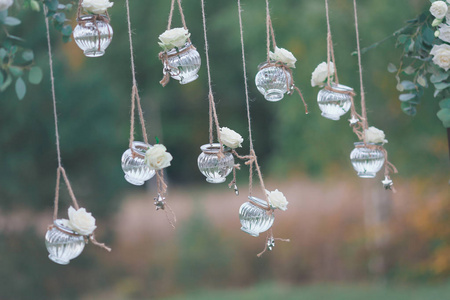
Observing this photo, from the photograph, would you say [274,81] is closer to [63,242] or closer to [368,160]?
[368,160]

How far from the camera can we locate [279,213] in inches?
234

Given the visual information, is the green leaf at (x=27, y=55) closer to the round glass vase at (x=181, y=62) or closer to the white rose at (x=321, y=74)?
the round glass vase at (x=181, y=62)

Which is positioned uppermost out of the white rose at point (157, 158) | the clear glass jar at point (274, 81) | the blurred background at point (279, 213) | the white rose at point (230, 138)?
the clear glass jar at point (274, 81)

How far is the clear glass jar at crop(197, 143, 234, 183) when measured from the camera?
61.6 inches

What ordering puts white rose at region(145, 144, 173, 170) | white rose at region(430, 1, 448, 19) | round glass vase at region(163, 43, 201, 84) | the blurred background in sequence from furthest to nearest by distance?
the blurred background → white rose at region(430, 1, 448, 19) → round glass vase at region(163, 43, 201, 84) → white rose at region(145, 144, 173, 170)

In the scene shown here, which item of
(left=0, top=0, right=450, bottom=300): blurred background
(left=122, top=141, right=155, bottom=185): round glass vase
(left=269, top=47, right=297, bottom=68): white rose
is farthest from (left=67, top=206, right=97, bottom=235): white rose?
(left=0, top=0, right=450, bottom=300): blurred background

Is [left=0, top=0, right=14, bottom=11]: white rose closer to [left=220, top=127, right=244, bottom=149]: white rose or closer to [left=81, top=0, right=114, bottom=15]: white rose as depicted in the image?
[left=81, top=0, right=114, bottom=15]: white rose

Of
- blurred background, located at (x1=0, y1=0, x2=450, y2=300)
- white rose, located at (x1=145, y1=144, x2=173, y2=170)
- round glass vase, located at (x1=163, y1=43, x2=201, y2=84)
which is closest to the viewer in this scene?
white rose, located at (x1=145, y1=144, x2=173, y2=170)

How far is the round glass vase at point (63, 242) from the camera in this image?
1.51m

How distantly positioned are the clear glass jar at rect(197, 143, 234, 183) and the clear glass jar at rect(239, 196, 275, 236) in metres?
0.11

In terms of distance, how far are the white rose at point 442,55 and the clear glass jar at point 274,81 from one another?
1.50 ft

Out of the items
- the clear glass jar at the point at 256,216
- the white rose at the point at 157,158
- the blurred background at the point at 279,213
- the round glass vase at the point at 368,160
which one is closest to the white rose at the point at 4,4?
the white rose at the point at 157,158

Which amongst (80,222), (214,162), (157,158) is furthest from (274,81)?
(80,222)

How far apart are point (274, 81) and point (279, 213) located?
14.4 feet
